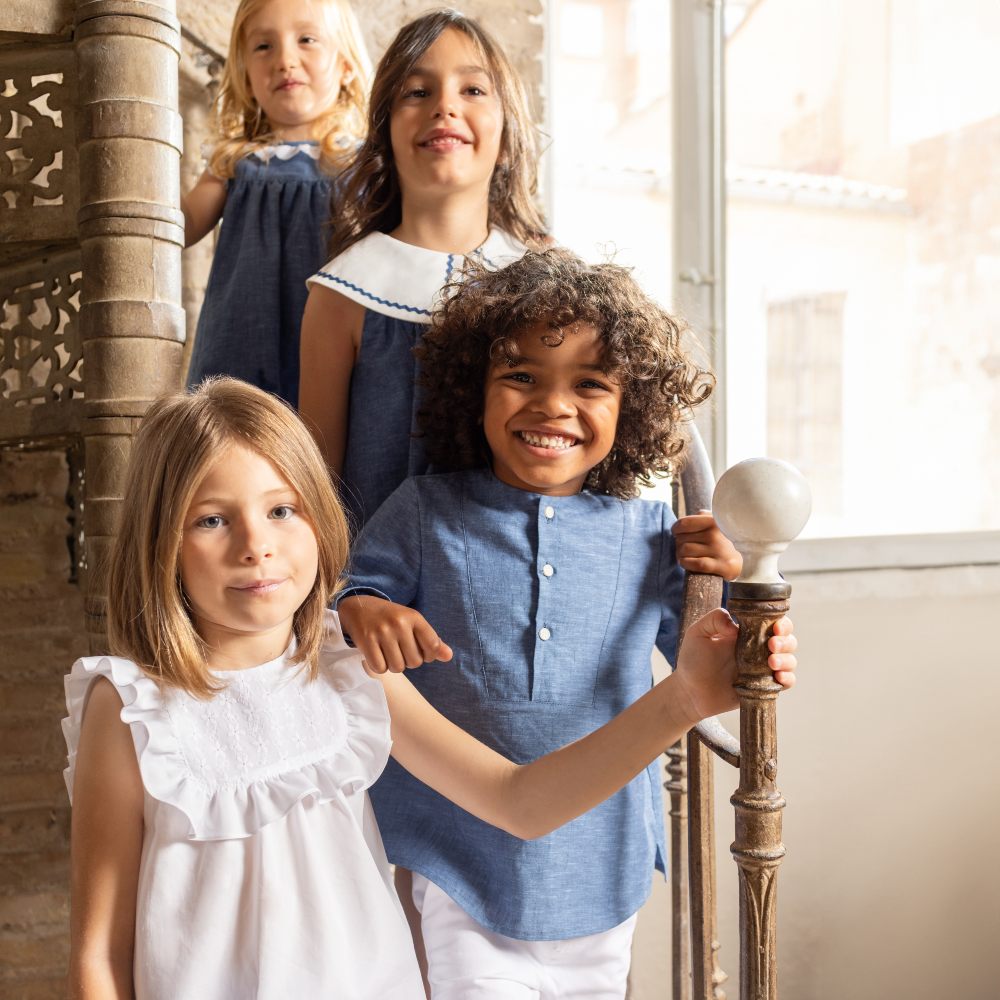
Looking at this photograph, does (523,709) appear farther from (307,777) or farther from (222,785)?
(222,785)

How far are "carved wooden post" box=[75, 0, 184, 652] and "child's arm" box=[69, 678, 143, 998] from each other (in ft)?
1.78

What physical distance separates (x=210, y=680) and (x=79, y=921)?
31 centimetres

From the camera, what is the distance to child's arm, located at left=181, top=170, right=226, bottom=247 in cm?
222

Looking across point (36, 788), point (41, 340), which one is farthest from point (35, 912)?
point (41, 340)

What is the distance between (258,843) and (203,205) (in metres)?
1.36

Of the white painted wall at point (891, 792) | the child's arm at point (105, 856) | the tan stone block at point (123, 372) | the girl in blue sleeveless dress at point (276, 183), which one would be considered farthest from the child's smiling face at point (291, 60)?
the white painted wall at point (891, 792)

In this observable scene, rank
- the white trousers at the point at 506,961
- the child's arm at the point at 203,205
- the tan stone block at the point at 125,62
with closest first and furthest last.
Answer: the white trousers at the point at 506,961
the tan stone block at the point at 125,62
the child's arm at the point at 203,205

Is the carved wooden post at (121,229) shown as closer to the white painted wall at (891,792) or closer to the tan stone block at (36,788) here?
the tan stone block at (36,788)

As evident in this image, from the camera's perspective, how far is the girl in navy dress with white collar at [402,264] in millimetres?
1815

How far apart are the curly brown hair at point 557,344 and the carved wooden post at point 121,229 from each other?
47cm

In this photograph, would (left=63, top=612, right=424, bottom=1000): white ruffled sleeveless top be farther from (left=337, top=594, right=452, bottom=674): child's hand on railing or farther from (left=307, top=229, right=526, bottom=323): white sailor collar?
(left=307, top=229, right=526, bottom=323): white sailor collar

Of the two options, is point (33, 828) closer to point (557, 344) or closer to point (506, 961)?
point (506, 961)

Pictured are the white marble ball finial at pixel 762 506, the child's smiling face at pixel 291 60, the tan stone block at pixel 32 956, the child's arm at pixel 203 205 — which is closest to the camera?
the white marble ball finial at pixel 762 506

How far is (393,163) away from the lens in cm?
194
